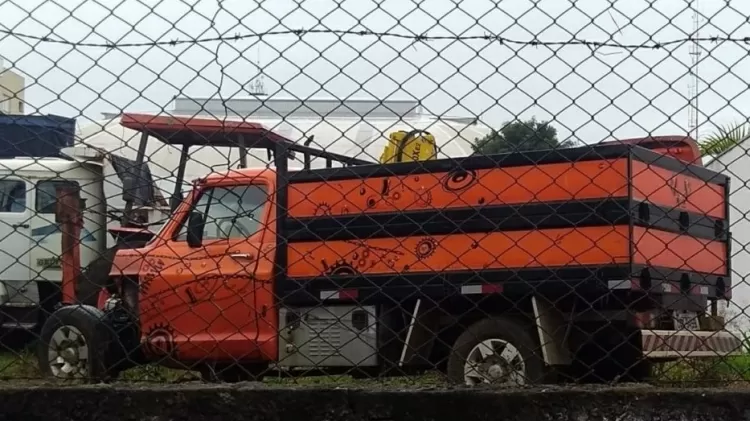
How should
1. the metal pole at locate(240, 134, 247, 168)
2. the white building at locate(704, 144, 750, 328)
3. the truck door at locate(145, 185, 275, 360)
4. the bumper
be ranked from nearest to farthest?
1. the white building at locate(704, 144, 750, 328)
2. the metal pole at locate(240, 134, 247, 168)
3. the bumper
4. the truck door at locate(145, 185, 275, 360)

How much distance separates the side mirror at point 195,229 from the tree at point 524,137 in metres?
3.30

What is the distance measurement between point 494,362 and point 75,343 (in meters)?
2.43

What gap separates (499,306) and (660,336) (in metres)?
1.48

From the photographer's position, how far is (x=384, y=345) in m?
6.18

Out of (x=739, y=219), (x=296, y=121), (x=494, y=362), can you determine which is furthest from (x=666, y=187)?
(x=296, y=121)

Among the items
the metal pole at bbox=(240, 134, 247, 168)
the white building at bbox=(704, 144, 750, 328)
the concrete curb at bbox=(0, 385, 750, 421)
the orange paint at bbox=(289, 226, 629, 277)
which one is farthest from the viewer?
the orange paint at bbox=(289, 226, 629, 277)

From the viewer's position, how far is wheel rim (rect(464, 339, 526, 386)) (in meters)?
4.81

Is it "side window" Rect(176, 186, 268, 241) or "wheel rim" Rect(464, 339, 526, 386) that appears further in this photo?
"side window" Rect(176, 186, 268, 241)

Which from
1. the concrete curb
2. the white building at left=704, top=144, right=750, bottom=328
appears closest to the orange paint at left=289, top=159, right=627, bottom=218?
the white building at left=704, top=144, right=750, bottom=328

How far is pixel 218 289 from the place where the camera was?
683cm

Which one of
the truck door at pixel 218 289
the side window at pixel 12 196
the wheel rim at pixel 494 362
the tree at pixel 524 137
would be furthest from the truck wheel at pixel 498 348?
the side window at pixel 12 196

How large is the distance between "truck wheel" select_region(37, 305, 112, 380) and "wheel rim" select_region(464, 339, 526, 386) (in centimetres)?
170

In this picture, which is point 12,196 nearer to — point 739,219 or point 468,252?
point 468,252

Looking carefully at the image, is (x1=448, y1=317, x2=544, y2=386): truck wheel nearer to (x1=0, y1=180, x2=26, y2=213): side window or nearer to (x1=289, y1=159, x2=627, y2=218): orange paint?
Answer: (x1=289, y1=159, x2=627, y2=218): orange paint
